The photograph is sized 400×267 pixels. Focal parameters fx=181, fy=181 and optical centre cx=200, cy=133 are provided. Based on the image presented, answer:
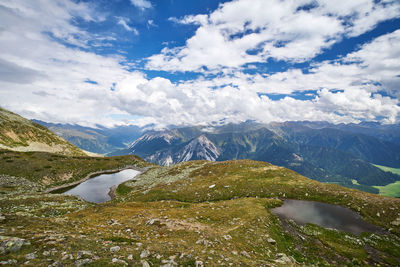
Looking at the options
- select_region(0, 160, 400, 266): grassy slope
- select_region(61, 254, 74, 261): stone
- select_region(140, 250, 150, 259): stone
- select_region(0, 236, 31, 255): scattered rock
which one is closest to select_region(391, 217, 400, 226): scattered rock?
select_region(0, 160, 400, 266): grassy slope

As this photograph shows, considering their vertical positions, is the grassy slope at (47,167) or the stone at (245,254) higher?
the stone at (245,254)

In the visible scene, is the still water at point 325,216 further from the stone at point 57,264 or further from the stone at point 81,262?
the stone at point 57,264

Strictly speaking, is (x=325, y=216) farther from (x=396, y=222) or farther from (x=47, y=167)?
(x=47, y=167)

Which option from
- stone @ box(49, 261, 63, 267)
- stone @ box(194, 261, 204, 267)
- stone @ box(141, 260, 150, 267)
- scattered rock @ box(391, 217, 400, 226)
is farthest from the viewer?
scattered rock @ box(391, 217, 400, 226)

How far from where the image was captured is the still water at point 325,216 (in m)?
26.1

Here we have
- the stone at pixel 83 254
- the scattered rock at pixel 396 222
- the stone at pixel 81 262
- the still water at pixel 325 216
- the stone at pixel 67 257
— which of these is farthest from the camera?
the still water at pixel 325 216

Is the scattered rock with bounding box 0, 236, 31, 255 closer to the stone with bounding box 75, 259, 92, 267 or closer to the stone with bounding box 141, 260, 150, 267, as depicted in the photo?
the stone with bounding box 75, 259, 92, 267

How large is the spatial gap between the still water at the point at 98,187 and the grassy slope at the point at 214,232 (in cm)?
1129

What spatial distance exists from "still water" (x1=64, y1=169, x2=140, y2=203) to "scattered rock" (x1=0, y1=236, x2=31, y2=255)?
4871cm

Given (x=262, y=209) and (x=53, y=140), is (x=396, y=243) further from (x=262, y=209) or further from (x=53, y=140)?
(x=53, y=140)

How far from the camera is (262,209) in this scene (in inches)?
1155

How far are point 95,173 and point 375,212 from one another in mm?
94511

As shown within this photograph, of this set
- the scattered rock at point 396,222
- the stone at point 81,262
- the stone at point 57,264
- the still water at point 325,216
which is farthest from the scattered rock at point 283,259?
the scattered rock at point 396,222

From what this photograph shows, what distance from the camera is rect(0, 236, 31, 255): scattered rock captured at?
358 inches
